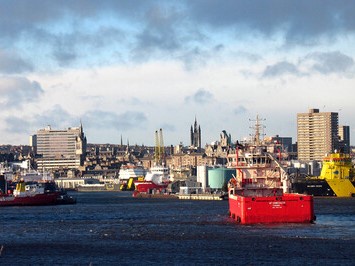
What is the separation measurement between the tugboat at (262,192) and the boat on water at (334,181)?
3054 inches

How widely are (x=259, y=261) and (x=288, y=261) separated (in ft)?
5.38

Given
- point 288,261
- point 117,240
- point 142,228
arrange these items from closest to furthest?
point 288,261 < point 117,240 < point 142,228

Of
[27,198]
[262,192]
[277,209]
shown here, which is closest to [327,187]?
[27,198]

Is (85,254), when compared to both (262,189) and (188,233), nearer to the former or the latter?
(188,233)

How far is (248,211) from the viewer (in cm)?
8538

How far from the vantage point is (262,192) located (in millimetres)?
93938

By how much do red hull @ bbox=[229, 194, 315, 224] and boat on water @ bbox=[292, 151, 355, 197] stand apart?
91.2 metres

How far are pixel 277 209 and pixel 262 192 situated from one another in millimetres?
9608

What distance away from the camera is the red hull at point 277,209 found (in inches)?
3317

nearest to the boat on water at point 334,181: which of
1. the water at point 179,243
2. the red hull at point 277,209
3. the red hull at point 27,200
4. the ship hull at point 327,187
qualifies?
the ship hull at point 327,187

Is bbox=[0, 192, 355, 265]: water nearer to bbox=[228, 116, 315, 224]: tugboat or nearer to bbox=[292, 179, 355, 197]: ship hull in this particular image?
bbox=[228, 116, 315, 224]: tugboat

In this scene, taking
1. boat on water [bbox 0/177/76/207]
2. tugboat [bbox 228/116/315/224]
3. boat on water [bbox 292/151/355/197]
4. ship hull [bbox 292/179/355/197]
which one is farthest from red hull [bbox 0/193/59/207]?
tugboat [bbox 228/116/315/224]

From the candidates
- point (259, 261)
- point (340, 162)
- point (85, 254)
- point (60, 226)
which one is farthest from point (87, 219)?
point (340, 162)

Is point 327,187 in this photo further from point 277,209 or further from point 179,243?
point 179,243
